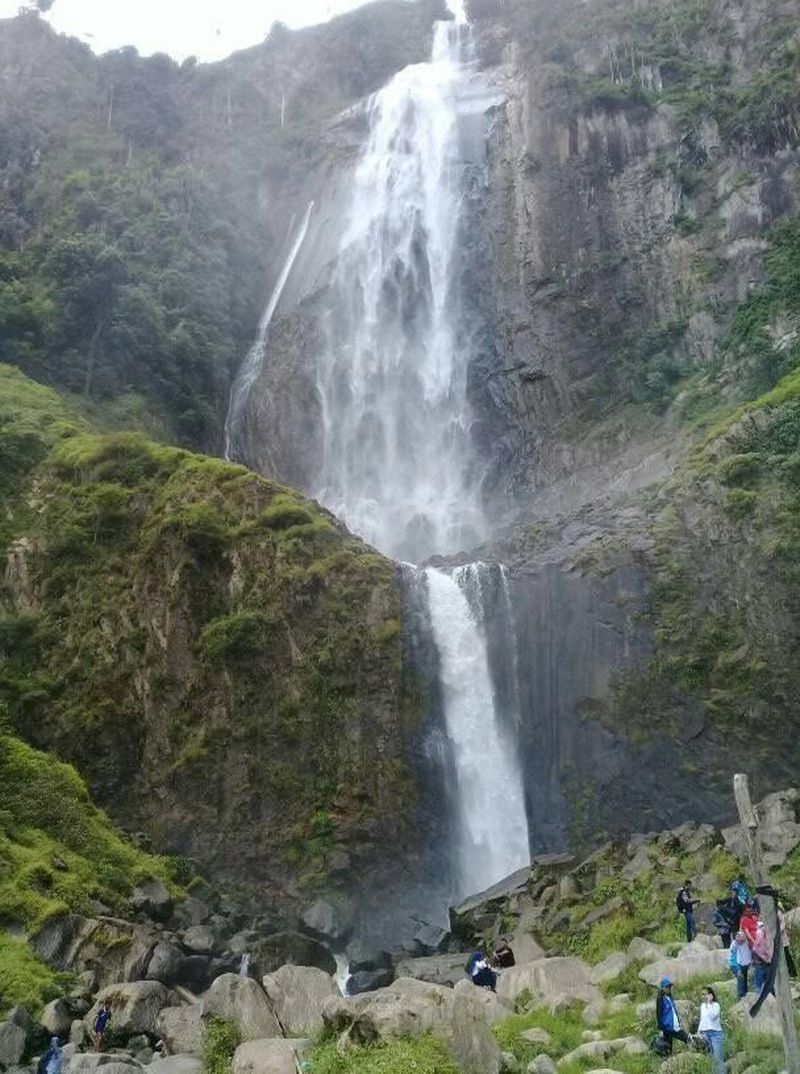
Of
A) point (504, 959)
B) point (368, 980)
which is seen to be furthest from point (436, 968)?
point (504, 959)

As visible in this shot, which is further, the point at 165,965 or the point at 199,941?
the point at 199,941

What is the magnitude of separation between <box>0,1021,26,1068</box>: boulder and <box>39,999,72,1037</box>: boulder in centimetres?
51

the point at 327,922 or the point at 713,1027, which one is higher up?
the point at 327,922

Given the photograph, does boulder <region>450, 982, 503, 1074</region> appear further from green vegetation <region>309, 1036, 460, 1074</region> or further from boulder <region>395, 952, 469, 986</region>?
boulder <region>395, 952, 469, 986</region>

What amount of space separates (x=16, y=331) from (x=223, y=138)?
2453cm

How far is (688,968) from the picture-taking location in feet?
41.1

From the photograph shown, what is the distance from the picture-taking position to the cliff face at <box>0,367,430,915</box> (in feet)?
75.4

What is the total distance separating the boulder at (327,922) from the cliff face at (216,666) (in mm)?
918

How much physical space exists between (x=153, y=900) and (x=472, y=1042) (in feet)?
35.5

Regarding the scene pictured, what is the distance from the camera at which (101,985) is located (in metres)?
15.3

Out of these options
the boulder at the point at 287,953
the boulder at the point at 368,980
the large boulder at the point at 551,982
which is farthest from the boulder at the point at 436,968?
the large boulder at the point at 551,982

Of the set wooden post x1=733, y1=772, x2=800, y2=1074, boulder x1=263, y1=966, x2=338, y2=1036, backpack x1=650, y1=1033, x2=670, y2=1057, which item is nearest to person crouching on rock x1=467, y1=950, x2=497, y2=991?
boulder x1=263, y1=966, x2=338, y2=1036

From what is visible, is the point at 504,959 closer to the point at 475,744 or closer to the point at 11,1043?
the point at 11,1043

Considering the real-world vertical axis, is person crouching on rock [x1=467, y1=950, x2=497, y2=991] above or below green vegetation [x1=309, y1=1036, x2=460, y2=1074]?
above
